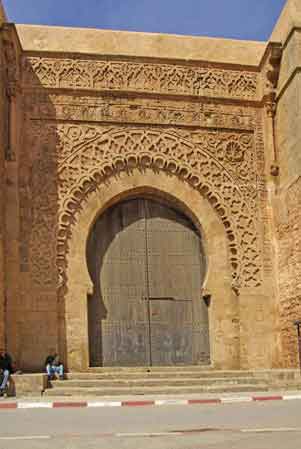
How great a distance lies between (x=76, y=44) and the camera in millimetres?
13492

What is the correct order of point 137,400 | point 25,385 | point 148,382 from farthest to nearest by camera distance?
point 148,382, point 25,385, point 137,400

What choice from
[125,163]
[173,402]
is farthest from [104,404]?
[125,163]

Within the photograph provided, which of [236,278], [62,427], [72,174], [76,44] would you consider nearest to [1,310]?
[72,174]

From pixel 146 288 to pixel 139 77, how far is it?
12.2 feet

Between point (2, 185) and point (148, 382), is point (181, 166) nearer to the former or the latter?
point (2, 185)

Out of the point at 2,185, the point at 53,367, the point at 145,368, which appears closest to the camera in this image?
the point at 53,367

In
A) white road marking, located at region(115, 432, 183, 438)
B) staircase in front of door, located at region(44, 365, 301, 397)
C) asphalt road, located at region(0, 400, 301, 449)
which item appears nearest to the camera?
asphalt road, located at region(0, 400, 301, 449)

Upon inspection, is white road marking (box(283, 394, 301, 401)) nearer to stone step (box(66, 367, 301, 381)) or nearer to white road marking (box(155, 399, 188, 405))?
white road marking (box(155, 399, 188, 405))

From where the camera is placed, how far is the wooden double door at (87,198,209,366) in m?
12.9

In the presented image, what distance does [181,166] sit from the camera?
13344 mm

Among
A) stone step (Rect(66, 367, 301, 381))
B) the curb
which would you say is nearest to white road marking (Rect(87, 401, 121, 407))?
the curb

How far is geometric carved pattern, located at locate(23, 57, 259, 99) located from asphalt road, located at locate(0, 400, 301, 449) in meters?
6.90

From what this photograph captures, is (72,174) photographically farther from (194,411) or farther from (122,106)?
(194,411)

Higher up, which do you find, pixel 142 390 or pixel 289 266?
pixel 289 266
